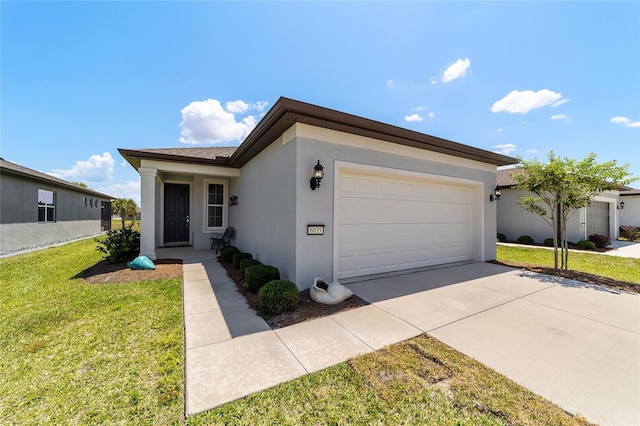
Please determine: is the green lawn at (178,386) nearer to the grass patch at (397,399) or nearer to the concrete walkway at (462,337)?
the grass patch at (397,399)

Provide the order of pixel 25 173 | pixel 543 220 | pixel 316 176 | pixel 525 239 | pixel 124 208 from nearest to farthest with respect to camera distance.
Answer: pixel 316 176, pixel 25 173, pixel 543 220, pixel 525 239, pixel 124 208

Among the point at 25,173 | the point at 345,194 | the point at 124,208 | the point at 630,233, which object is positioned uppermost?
the point at 25,173

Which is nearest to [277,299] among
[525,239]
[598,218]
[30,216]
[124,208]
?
[30,216]

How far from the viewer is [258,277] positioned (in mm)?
4535

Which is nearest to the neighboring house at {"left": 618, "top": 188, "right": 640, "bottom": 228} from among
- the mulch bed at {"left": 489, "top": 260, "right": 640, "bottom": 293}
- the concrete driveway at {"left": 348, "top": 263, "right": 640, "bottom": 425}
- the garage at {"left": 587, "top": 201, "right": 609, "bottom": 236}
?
the garage at {"left": 587, "top": 201, "right": 609, "bottom": 236}

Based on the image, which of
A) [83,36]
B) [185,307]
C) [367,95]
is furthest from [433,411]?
[83,36]

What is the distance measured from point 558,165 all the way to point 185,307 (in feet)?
29.1

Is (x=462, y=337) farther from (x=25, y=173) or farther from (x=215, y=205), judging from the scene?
(x=25, y=173)

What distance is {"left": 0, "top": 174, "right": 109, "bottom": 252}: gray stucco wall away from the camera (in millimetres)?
8609

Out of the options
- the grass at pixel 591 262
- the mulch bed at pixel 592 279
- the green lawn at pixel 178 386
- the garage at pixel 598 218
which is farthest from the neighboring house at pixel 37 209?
the garage at pixel 598 218

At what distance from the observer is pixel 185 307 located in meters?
3.95

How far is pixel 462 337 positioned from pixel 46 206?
54.3ft

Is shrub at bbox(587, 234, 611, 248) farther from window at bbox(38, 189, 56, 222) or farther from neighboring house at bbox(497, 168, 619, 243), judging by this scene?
window at bbox(38, 189, 56, 222)

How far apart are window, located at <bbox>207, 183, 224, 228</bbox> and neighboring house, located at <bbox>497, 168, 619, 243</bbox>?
43.0 feet
